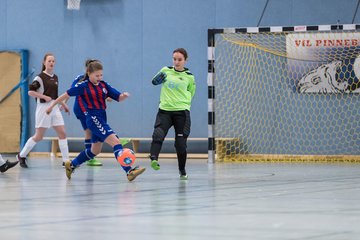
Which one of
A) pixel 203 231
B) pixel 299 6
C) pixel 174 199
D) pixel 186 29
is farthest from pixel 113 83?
pixel 203 231

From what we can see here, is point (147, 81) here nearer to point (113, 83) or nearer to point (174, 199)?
point (113, 83)

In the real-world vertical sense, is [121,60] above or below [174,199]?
above

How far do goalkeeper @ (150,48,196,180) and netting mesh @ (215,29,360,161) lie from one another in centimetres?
613

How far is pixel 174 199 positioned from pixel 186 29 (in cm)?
1090

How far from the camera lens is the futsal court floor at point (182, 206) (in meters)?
5.47

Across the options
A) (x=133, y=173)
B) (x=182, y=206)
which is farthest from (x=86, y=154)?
(x=182, y=206)

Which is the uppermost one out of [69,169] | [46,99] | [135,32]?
[135,32]

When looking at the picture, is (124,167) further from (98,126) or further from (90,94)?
(90,94)

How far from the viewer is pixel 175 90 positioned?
11461 millimetres

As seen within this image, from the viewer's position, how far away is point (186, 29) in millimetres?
18531

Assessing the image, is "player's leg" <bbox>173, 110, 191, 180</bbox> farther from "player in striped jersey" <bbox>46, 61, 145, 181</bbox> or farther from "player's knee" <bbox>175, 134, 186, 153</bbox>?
"player in striped jersey" <bbox>46, 61, 145, 181</bbox>

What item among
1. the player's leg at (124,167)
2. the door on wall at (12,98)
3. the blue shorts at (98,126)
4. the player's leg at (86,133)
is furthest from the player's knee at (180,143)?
the door on wall at (12,98)

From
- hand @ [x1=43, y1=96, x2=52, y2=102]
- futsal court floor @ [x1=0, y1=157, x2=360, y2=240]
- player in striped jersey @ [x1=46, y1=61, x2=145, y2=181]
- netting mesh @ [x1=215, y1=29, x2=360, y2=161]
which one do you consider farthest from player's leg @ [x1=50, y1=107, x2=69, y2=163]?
netting mesh @ [x1=215, y1=29, x2=360, y2=161]

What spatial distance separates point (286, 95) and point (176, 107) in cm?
663
